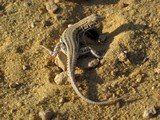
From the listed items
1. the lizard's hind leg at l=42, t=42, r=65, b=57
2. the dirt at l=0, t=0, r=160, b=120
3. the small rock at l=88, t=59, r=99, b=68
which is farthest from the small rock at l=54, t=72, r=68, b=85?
the lizard's hind leg at l=42, t=42, r=65, b=57

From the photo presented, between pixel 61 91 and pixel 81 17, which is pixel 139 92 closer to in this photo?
pixel 61 91

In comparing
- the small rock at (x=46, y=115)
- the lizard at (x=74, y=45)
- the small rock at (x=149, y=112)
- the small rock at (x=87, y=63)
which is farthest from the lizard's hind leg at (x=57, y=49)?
the small rock at (x=149, y=112)

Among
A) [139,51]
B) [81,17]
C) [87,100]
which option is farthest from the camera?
[81,17]

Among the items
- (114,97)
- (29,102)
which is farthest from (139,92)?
(29,102)

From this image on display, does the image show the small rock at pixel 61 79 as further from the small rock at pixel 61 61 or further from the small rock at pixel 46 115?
the small rock at pixel 46 115

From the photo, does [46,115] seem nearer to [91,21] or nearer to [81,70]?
[81,70]

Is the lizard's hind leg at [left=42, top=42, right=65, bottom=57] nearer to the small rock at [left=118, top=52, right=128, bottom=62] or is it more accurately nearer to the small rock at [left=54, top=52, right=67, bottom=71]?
the small rock at [left=54, top=52, right=67, bottom=71]

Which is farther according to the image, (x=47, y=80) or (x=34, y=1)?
(x=34, y=1)
